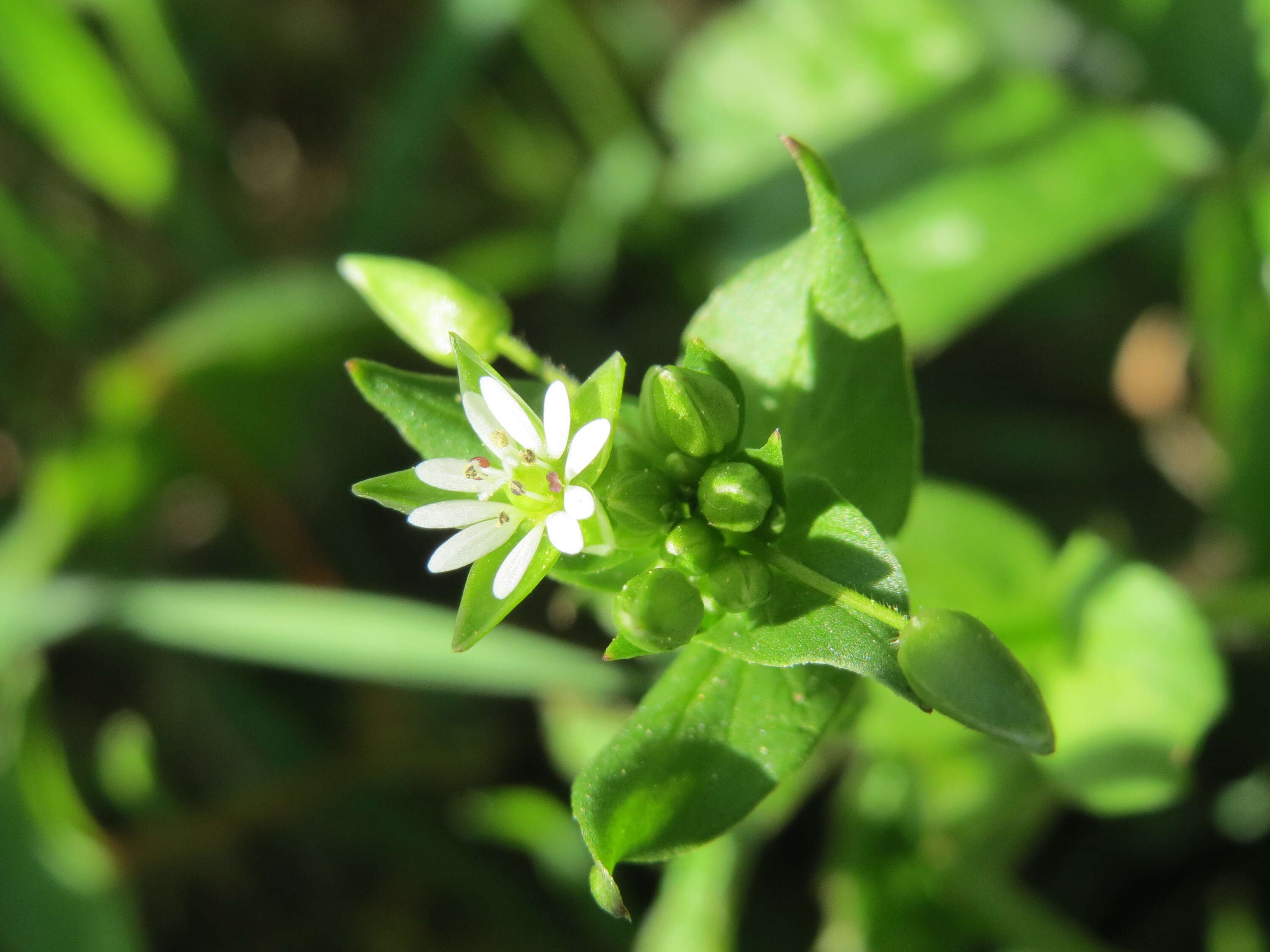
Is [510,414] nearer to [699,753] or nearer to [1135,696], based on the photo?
[699,753]

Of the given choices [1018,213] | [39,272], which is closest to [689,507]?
[1018,213]

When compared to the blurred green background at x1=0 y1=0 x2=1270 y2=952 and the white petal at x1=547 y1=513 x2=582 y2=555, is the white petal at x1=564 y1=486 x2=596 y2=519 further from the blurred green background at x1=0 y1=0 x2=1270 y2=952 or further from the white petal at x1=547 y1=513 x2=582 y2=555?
the blurred green background at x1=0 y1=0 x2=1270 y2=952

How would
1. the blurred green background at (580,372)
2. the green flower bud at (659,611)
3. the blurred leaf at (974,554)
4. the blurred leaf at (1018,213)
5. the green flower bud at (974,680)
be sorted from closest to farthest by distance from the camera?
1. the green flower bud at (974,680)
2. the green flower bud at (659,611)
3. the blurred leaf at (974,554)
4. the blurred green background at (580,372)
5. the blurred leaf at (1018,213)

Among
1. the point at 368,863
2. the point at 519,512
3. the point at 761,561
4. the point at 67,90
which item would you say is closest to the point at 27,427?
the point at 67,90

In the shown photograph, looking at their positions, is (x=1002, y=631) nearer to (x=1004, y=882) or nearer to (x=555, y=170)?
(x=1004, y=882)

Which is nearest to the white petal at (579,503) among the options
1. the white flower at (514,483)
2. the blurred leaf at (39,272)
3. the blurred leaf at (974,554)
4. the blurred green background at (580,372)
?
the white flower at (514,483)

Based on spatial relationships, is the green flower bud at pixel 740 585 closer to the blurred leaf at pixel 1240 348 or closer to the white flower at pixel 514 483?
the white flower at pixel 514 483

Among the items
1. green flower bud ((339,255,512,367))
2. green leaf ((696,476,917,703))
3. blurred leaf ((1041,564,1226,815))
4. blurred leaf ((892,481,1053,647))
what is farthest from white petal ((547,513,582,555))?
blurred leaf ((1041,564,1226,815))
